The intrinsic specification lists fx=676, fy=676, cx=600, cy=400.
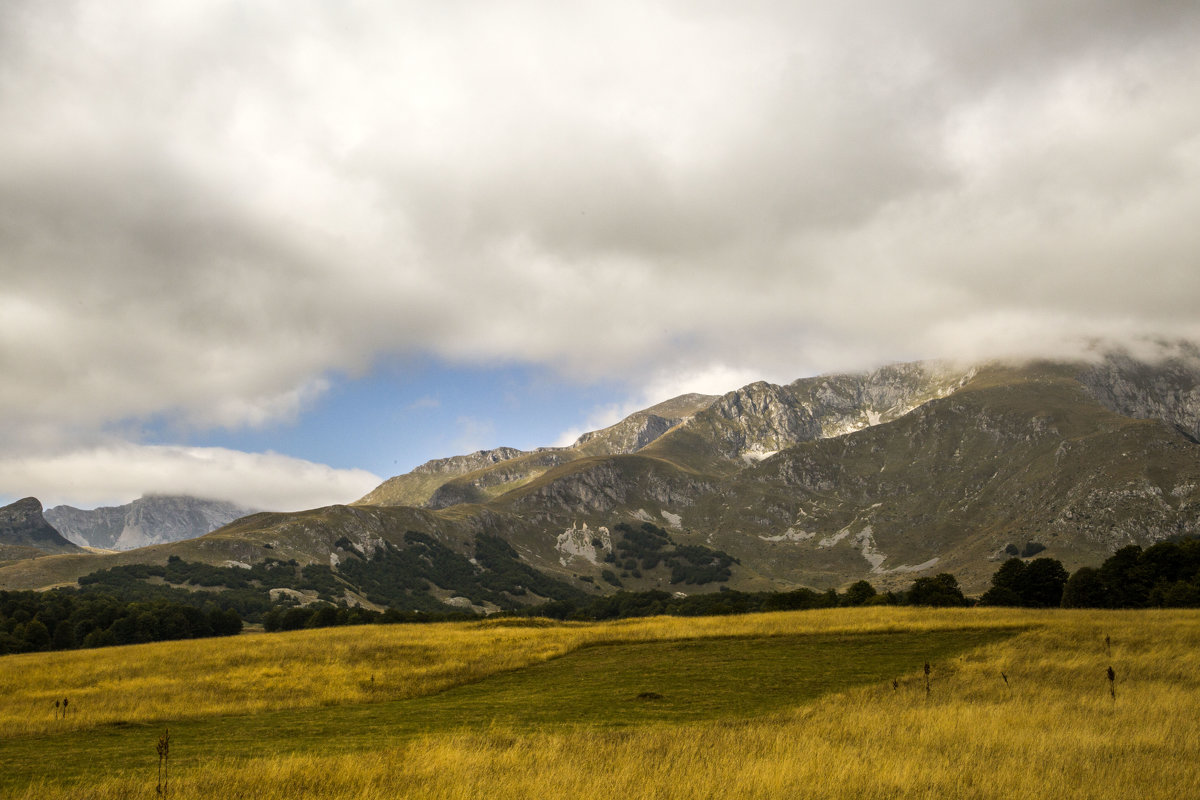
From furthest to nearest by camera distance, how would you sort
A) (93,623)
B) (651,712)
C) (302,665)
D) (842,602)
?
(93,623) < (842,602) < (302,665) < (651,712)

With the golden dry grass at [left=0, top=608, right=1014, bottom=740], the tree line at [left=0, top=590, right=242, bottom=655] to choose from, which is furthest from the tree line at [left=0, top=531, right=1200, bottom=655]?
the golden dry grass at [left=0, top=608, right=1014, bottom=740]

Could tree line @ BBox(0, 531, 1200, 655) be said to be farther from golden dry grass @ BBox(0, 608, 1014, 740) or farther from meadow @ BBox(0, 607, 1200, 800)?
meadow @ BBox(0, 607, 1200, 800)

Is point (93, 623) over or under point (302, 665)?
under

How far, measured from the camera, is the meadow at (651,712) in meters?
13.4

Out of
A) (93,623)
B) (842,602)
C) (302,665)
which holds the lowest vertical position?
(842,602)

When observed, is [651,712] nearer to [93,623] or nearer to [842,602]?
[842,602]

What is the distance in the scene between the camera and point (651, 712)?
2495cm

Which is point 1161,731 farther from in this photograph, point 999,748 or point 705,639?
point 705,639

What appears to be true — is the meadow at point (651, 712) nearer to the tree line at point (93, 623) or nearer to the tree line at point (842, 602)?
the tree line at point (842, 602)

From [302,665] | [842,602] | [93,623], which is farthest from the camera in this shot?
[93,623]

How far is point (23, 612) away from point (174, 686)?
9631 centimetres

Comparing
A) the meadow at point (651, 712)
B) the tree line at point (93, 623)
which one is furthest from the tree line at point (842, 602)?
the meadow at point (651, 712)

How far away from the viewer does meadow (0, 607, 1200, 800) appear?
13438 millimetres

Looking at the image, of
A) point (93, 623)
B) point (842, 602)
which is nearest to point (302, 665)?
point (842, 602)
